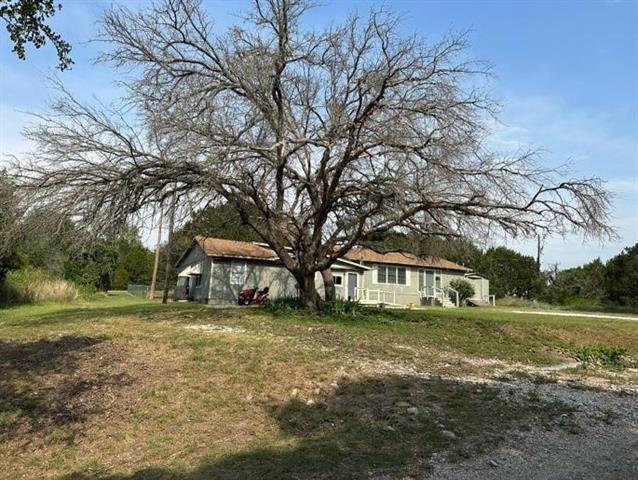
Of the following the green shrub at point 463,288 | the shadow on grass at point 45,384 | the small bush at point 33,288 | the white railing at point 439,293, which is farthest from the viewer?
the green shrub at point 463,288

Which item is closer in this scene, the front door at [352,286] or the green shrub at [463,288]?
the front door at [352,286]

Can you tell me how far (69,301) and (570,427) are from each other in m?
27.3

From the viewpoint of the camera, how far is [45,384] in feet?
26.2

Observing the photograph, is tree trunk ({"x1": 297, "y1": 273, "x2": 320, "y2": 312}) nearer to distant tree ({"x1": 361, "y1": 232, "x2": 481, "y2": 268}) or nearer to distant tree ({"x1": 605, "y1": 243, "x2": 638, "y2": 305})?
distant tree ({"x1": 361, "y1": 232, "x2": 481, "y2": 268})

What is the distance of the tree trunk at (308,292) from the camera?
18453 mm

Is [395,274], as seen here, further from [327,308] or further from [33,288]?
[33,288]

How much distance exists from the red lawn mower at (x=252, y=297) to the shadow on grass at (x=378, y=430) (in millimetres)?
20393

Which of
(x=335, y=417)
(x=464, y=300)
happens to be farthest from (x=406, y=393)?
(x=464, y=300)

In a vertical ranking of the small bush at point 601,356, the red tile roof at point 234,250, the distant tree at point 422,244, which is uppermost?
the red tile roof at point 234,250

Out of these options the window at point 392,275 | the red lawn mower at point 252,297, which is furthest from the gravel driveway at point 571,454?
the window at point 392,275

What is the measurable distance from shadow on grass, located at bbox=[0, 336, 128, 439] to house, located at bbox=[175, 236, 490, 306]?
51.9 ft

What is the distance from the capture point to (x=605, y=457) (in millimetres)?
5445

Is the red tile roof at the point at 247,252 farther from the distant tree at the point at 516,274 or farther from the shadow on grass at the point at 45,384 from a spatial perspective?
the distant tree at the point at 516,274

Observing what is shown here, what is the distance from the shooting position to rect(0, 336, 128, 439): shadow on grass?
6867mm
